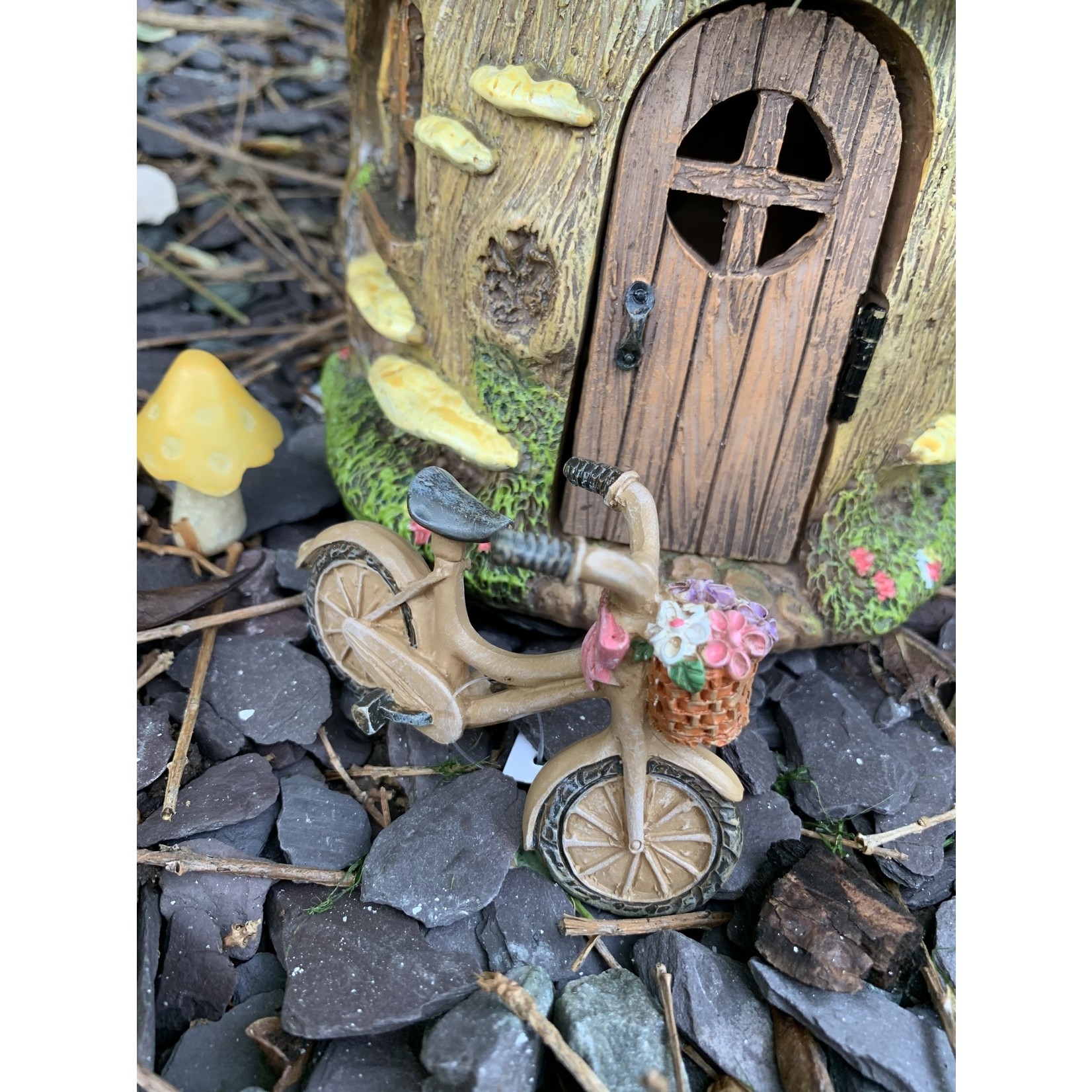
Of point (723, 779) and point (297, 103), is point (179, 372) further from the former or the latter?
point (297, 103)

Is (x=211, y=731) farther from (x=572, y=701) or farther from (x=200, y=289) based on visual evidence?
(x=200, y=289)

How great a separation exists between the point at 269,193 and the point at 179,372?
7.17 ft

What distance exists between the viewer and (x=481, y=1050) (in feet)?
5.05

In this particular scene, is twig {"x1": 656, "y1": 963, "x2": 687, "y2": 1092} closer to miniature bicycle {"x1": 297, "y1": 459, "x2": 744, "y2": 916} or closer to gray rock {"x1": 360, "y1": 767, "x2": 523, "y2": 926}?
miniature bicycle {"x1": 297, "y1": 459, "x2": 744, "y2": 916}

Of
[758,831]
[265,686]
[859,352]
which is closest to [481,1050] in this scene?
[758,831]

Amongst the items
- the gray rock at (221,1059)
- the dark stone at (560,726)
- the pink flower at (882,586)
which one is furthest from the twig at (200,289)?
the gray rock at (221,1059)

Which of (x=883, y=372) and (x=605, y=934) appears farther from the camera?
(x=883, y=372)

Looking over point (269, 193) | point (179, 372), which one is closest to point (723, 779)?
point (179, 372)

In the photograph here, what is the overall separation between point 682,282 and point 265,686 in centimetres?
130

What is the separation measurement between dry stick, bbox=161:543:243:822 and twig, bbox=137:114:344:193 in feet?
8.13

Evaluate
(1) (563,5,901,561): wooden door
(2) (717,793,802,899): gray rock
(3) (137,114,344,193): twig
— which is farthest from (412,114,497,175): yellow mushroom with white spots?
(3) (137,114,344,193): twig

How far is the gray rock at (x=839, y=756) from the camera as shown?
2135mm

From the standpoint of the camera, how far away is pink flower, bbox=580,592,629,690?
5.25 feet
